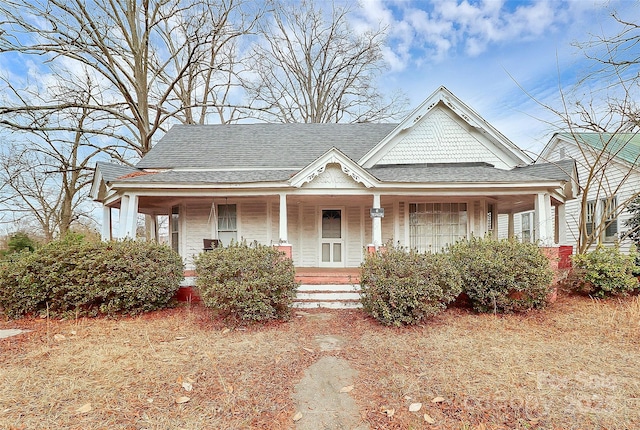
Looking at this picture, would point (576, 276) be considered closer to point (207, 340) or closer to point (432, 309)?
point (432, 309)

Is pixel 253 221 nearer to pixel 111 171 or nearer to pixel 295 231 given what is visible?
pixel 295 231

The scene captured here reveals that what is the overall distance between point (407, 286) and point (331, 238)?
4695 mm

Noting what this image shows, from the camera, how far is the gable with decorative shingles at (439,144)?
9.70 metres

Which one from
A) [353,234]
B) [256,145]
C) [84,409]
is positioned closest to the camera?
[84,409]

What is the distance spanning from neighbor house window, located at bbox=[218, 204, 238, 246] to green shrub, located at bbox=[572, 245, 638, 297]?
349 inches

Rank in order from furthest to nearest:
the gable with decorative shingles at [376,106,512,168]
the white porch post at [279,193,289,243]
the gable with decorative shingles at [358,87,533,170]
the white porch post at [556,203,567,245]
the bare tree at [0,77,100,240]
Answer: the bare tree at [0,77,100,240] → the gable with decorative shingles at [376,106,512,168] → the gable with decorative shingles at [358,87,533,170] → the white porch post at [556,203,567,245] → the white porch post at [279,193,289,243]

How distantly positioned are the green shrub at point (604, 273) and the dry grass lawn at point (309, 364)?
696 millimetres

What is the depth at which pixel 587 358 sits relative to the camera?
4.23 m

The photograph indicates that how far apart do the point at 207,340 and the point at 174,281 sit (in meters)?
2.15

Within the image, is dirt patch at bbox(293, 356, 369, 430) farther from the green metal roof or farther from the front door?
Answer: the green metal roof

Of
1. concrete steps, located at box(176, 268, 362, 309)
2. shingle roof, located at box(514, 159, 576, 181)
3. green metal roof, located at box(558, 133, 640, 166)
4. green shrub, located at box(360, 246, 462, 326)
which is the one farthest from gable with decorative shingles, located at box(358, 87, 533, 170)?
green shrub, located at box(360, 246, 462, 326)

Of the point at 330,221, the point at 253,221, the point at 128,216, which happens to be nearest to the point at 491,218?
the point at 330,221

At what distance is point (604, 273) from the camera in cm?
691

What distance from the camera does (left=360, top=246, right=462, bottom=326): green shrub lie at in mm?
5547
